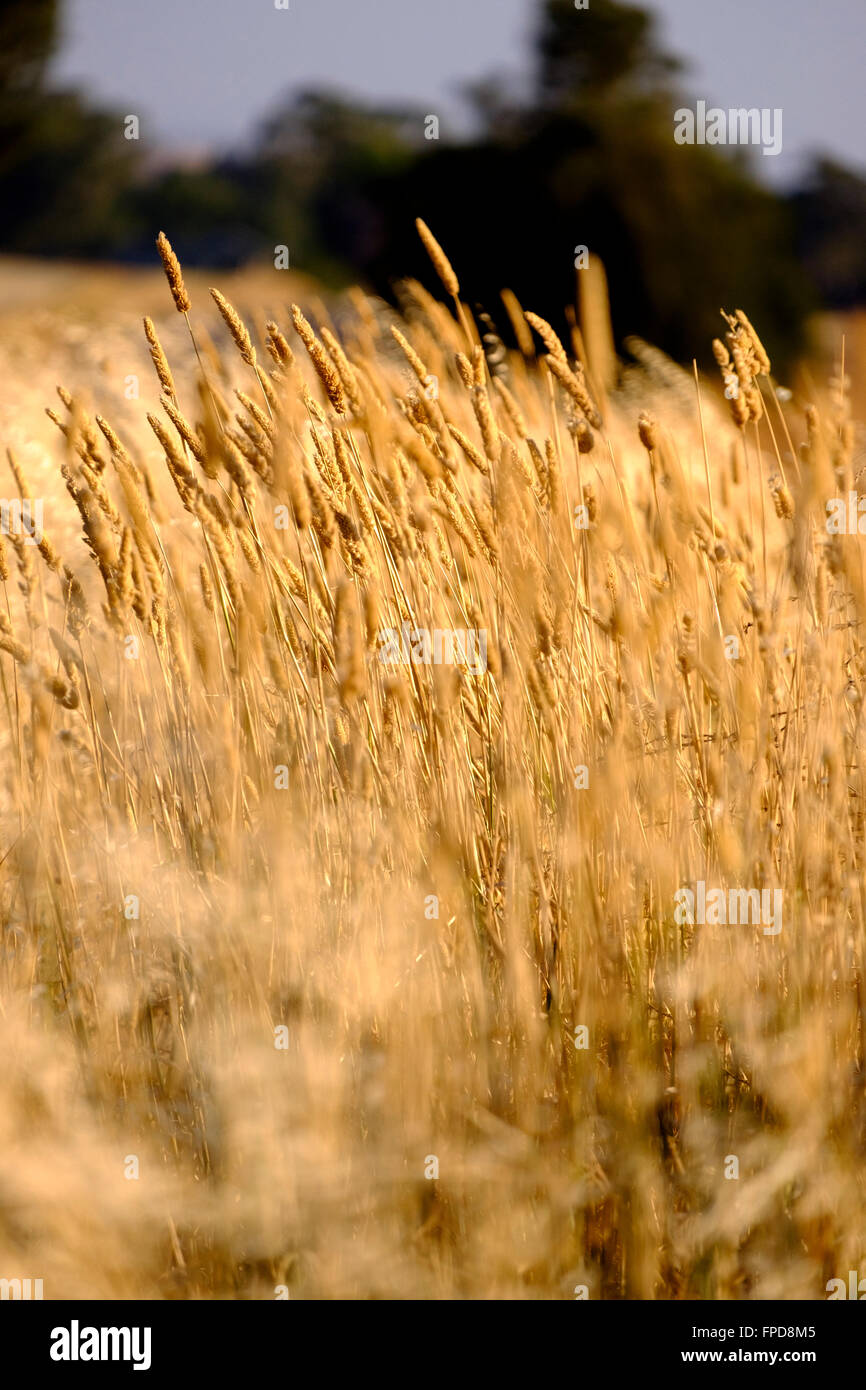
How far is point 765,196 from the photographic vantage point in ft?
33.4

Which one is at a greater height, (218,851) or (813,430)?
(813,430)

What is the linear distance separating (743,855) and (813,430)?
1.75 ft

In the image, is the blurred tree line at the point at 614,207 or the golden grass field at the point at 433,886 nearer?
the golden grass field at the point at 433,886

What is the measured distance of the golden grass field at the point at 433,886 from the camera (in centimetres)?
109

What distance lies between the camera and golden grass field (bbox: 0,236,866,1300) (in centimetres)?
109

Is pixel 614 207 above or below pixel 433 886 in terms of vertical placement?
above

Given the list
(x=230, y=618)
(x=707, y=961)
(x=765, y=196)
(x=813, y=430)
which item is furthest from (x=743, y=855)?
(x=765, y=196)

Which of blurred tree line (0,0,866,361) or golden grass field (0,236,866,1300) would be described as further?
blurred tree line (0,0,866,361)

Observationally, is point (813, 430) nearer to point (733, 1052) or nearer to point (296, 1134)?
point (733, 1052)

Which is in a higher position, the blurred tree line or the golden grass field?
the blurred tree line

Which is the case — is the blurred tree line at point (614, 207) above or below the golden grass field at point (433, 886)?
above

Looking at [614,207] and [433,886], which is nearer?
[433,886]

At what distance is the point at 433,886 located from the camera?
1307mm
